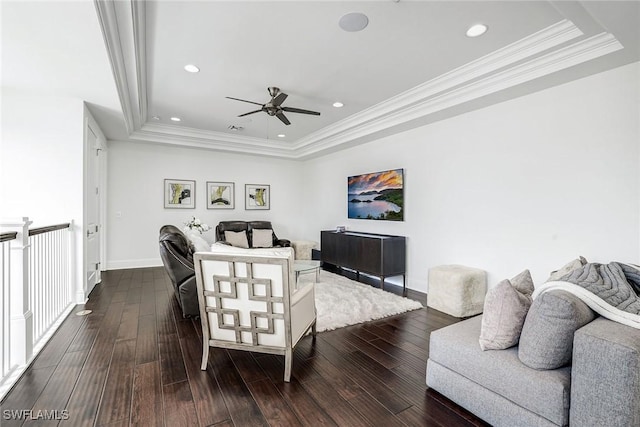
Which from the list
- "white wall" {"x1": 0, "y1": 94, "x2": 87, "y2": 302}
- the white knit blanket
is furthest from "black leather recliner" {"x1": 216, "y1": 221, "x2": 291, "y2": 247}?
the white knit blanket

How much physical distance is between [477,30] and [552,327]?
2.45 m

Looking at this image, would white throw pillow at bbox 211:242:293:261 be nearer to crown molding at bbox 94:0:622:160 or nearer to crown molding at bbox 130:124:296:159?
crown molding at bbox 94:0:622:160

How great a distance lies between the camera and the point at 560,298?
1.50 m

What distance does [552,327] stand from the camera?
1512mm

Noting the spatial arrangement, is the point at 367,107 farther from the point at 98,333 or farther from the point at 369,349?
the point at 98,333

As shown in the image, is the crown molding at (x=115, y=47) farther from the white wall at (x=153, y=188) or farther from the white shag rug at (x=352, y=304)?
the white shag rug at (x=352, y=304)

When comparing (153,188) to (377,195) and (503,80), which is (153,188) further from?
(503,80)

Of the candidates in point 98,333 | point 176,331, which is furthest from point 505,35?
point 98,333

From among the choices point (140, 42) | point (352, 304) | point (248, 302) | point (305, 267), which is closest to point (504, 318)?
point (248, 302)

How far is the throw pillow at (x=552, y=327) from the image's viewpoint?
58.6 inches

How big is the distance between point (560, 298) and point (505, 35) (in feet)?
7.86

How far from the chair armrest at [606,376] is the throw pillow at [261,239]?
219 inches

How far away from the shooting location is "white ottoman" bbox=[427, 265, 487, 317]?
11.5 ft

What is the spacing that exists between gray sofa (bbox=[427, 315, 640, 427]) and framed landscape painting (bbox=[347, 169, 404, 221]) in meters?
3.10
